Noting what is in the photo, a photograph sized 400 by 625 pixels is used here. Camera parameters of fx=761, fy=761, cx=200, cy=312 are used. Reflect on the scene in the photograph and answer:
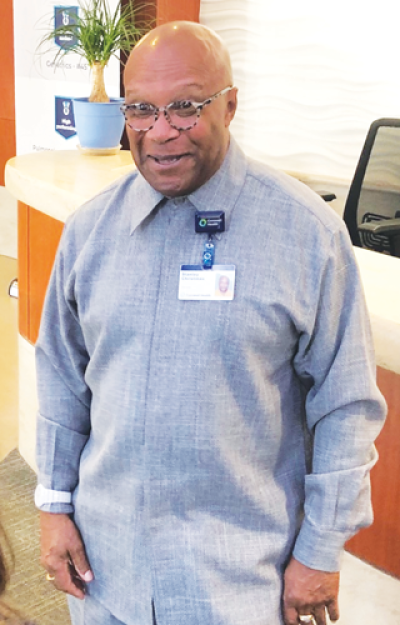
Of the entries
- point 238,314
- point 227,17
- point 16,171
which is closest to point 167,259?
point 238,314

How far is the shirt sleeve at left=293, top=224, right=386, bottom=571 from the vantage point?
1.01 metres

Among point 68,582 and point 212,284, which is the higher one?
point 212,284

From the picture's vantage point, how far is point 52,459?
4.00ft

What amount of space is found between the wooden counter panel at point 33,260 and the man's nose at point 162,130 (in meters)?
1.26

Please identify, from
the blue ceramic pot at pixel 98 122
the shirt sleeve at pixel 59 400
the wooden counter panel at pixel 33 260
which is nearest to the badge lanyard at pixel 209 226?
the shirt sleeve at pixel 59 400

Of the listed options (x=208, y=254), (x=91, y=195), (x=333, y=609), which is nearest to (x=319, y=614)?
(x=333, y=609)

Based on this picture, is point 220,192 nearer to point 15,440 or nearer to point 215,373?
point 215,373

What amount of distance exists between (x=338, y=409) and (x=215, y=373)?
178mm

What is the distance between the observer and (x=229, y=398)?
103 cm

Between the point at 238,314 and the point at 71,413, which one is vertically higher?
the point at 238,314

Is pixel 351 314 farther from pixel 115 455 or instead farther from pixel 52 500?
pixel 52 500

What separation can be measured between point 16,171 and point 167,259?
126 cm

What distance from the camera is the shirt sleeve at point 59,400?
3.97ft

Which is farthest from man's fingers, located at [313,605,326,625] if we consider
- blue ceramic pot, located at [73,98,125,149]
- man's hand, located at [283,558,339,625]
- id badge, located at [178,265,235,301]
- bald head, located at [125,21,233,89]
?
blue ceramic pot, located at [73,98,125,149]
